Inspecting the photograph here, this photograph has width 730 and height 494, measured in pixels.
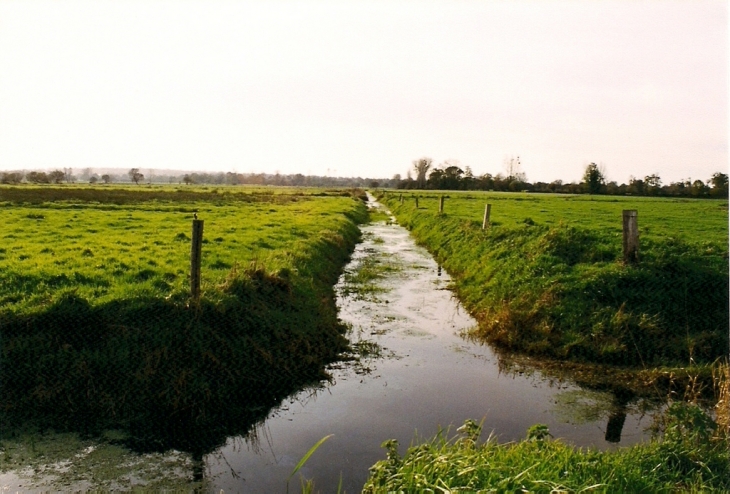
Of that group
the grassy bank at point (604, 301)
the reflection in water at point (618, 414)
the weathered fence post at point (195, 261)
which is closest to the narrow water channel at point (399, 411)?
the reflection in water at point (618, 414)

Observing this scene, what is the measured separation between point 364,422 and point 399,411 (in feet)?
2.36

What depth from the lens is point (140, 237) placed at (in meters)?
19.1

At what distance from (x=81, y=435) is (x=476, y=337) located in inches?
343

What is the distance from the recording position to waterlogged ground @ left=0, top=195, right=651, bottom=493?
6363 mm

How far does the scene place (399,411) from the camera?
849 centimetres

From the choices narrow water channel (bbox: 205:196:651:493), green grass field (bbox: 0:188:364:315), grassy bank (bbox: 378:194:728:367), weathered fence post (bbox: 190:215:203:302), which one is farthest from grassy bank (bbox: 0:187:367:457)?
grassy bank (bbox: 378:194:728:367)

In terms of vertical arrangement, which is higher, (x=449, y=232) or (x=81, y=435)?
(x=449, y=232)

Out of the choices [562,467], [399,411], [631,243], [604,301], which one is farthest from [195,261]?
[631,243]

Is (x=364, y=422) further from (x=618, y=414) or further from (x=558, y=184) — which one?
(x=558, y=184)

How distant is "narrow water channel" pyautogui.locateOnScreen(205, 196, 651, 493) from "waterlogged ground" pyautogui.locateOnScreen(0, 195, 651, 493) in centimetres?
2

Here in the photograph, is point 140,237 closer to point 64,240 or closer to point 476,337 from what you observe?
point 64,240

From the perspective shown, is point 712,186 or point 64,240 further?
point 712,186

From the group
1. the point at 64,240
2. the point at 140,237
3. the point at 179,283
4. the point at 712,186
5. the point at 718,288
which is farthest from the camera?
the point at 712,186

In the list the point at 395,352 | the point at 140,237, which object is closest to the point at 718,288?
the point at 395,352
